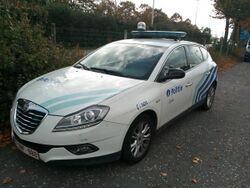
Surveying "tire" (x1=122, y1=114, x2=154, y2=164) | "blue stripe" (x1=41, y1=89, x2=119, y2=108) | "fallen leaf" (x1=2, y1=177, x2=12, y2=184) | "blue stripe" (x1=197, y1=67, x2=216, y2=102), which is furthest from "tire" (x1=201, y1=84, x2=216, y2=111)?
"fallen leaf" (x1=2, y1=177, x2=12, y2=184)

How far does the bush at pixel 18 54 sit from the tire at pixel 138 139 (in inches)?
89.1

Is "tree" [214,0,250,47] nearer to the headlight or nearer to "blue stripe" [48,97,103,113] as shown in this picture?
"blue stripe" [48,97,103,113]

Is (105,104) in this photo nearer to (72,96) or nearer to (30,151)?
(72,96)

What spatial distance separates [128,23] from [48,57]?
17.8m

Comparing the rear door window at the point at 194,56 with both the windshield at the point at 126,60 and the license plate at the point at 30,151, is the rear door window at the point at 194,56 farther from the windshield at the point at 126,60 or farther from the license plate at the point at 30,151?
the license plate at the point at 30,151

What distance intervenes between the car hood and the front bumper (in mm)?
205

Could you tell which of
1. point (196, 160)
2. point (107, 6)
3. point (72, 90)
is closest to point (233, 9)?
point (196, 160)

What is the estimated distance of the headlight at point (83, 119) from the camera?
3.04 metres

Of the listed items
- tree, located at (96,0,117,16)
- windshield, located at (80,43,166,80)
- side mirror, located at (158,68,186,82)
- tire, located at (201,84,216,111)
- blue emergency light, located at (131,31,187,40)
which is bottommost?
tire, located at (201,84,216,111)

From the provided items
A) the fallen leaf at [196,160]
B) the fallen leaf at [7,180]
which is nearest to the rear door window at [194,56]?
the fallen leaf at [196,160]

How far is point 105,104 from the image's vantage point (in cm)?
321

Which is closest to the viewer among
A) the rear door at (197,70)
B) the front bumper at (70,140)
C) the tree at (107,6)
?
the front bumper at (70,140)

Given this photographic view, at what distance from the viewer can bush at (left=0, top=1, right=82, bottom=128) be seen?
15.3ft

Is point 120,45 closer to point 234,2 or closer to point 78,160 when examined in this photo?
point 78,160
